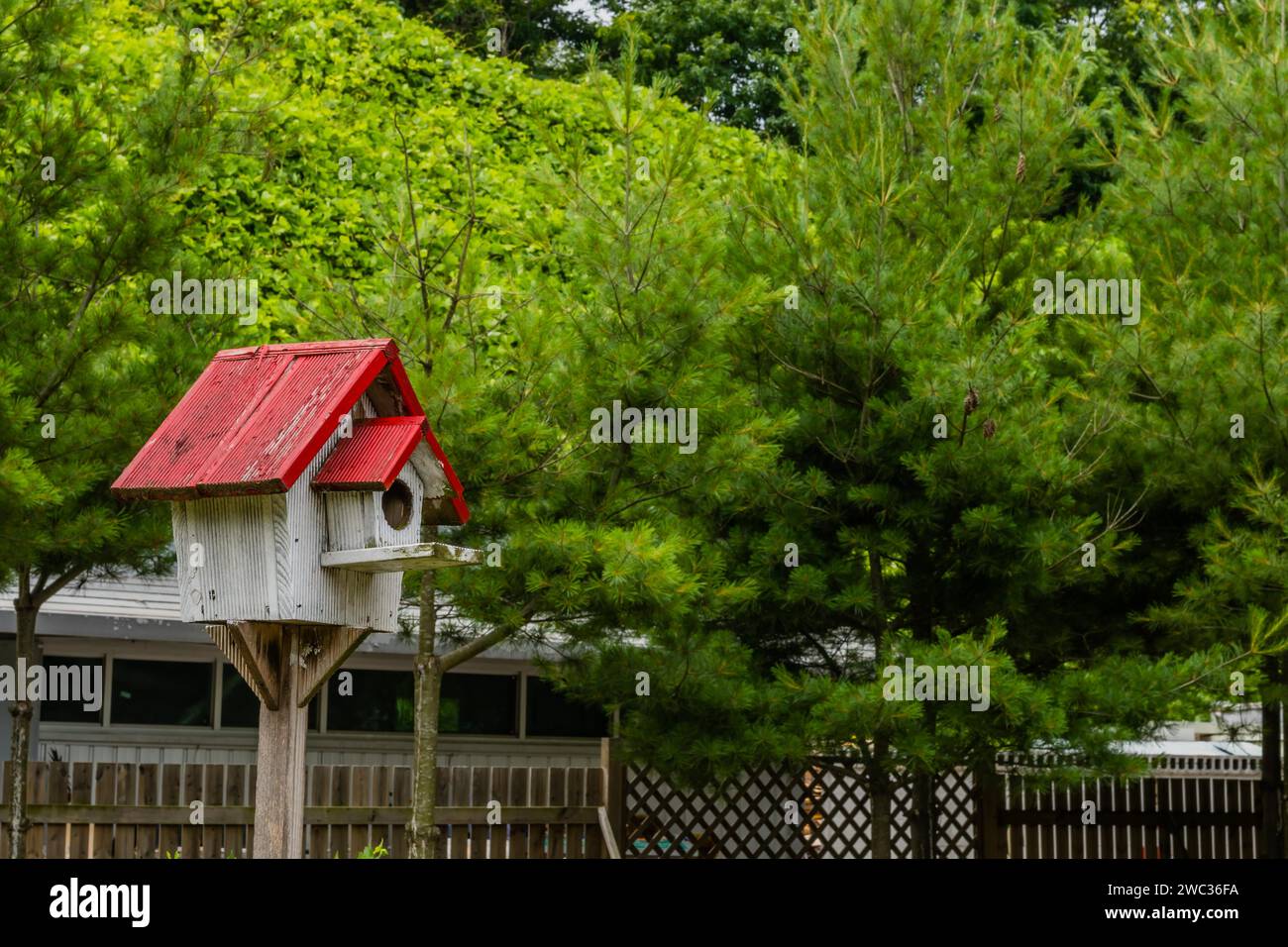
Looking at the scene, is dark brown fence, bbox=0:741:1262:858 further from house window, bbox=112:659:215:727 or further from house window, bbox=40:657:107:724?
house window, bbox=112:659:215:727

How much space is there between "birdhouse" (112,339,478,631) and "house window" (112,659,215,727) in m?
7.31

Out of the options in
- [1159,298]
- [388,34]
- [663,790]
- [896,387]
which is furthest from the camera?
[388,34]

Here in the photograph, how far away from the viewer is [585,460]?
8945 mm

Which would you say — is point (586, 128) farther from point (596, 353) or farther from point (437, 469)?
point (437, 469)

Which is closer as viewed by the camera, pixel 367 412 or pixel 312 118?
pixel 367 412

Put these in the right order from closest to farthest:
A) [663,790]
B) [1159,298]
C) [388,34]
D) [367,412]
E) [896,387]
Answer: [367,412] < [896,387] < [1159,298] < [663,790] < [388,34]

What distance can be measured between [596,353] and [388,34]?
11457mm

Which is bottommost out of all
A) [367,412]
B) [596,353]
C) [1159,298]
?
[367,412]

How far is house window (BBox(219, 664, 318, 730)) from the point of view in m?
13.9

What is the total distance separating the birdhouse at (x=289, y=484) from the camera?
6.34 m

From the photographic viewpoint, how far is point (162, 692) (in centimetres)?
1366

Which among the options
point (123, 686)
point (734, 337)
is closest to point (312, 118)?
point (123, 686)

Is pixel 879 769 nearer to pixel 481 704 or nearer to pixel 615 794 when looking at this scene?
pixel 615 794

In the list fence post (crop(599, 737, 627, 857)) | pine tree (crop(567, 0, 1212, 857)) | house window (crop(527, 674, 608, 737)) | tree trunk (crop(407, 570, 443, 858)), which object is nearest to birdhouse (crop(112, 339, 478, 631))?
tree trunk (crop(407, 570, 443, 858))
